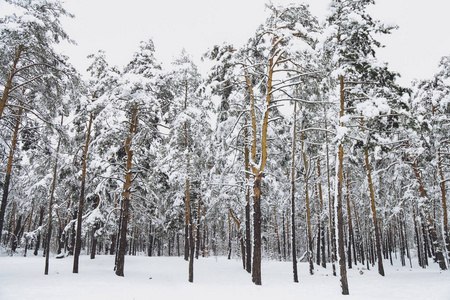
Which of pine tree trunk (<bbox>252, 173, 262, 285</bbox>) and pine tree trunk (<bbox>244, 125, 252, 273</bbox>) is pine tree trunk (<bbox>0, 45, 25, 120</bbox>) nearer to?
pine tree trunk (<bbox>252, 173, 262, 285</bbox>)

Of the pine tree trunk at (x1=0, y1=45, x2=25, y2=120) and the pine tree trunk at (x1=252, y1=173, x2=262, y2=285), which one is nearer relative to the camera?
the pine tree trunk at (x1=0, y1=45, x2=25, y2=120)

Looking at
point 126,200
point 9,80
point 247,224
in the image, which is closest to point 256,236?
point 247,224

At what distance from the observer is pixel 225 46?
1314cm

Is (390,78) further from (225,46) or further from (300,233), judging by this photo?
(300,233)

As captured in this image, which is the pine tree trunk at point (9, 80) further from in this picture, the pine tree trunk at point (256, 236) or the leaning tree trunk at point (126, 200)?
the pine tree trunk at point (256, 236)

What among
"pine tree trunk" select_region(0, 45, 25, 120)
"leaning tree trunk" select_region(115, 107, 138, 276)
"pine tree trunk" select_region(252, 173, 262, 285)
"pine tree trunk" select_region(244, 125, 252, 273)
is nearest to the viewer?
"pine tree trunk" select_region(0, 45, 25, 120)

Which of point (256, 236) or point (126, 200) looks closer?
point (256, 236)

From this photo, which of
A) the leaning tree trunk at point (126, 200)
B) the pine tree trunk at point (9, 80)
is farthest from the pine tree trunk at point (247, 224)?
the pine tree trunk at point (9, 80)

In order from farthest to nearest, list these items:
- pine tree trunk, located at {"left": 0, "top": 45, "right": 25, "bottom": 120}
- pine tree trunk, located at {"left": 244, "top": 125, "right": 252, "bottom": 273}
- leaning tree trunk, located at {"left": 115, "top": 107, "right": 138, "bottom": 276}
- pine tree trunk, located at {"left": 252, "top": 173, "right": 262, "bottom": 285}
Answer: pine tree trunk, located at {"left": 244, "top": 125, "right": 252, "bottom": 273}
leaning tree trunk, located at {"left": 115, "top": 107, "right": 138, "bottom": 276}
pine tree trunk, located at {"left": 252, "top": 173, "right": 262, "bottom": 285}
pine tree trunk, located at {"left": 0, "top": 45, "right": 25, "bottom": 120}

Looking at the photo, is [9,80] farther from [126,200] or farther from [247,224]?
[247,224]

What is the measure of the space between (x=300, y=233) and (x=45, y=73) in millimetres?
49218

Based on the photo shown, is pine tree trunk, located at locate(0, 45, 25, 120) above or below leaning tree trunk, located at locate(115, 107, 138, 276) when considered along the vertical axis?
above

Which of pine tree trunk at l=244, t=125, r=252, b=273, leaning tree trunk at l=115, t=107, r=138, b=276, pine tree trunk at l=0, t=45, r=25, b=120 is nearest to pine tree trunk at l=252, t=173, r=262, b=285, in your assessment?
pine tree trunk at l=244, t=125, r=252, b=273

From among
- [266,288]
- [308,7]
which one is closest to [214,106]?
[308,7]
